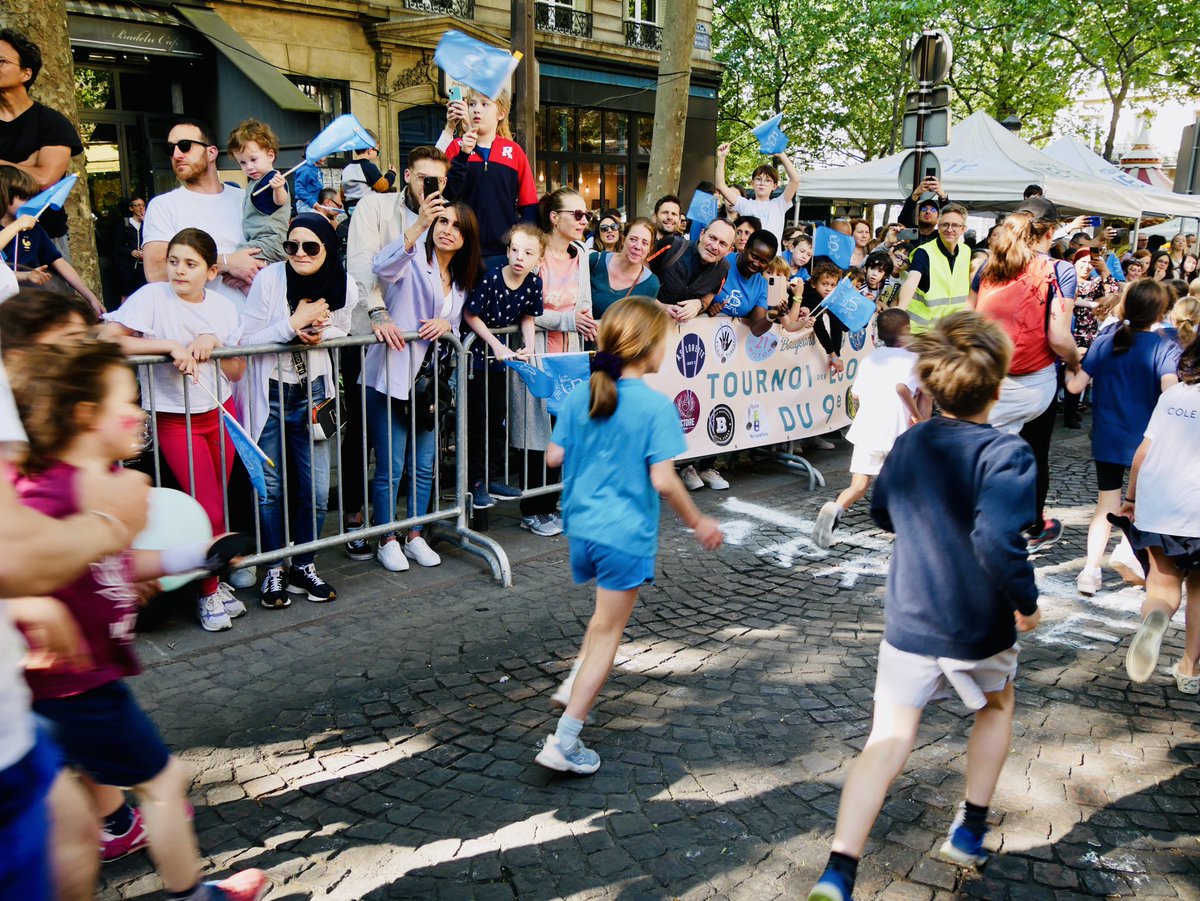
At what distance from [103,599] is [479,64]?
5.11 metres

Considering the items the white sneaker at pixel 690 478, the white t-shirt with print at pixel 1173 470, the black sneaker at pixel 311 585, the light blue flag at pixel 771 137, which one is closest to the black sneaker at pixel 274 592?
the black sneaker at pixel 311 585

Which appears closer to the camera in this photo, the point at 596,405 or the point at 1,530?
the point at 1,530

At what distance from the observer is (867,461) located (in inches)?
242

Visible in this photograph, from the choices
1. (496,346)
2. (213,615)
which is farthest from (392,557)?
(496,346)

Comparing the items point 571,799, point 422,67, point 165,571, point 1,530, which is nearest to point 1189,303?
point 571,799

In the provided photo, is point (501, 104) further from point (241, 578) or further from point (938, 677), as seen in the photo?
point (938, 677)

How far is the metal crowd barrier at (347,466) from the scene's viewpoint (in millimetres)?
4906

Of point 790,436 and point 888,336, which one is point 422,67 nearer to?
point 790,436

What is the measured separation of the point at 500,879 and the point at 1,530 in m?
2.03

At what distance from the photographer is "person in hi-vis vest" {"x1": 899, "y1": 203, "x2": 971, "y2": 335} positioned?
24.5 feet

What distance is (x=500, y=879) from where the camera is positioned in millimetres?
3027

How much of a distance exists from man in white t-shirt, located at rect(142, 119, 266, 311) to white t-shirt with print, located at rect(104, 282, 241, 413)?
63 centimetres

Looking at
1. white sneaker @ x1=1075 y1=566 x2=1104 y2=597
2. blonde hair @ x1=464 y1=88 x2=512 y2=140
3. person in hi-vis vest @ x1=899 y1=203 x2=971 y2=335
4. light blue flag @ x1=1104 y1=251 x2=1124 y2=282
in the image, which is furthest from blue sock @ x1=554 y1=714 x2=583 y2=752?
light blue flag @ x1=1104 y1=251 x2=1124 y2=282

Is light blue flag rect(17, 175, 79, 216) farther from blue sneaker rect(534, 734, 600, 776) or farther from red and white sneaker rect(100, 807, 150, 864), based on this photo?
blue sneaker rect(534, 734, 600, 776)
